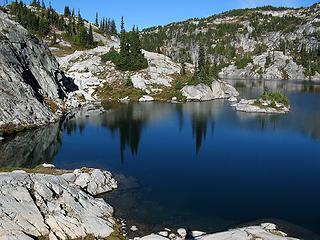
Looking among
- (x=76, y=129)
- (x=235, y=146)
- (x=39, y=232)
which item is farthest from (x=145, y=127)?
(x=39, y=232)

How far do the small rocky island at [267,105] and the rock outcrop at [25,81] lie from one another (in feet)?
189

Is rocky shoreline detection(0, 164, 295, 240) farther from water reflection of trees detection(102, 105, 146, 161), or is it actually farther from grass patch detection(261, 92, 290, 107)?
grass patch detection(261, 92, 290, 107)

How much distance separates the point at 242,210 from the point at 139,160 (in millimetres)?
25355

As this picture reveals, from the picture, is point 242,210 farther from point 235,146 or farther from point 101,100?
point 101,100

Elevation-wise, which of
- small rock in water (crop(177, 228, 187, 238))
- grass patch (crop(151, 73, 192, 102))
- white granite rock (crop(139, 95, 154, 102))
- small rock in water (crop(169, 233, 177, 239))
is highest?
grass patch (crop(151, 73, 192, 102))

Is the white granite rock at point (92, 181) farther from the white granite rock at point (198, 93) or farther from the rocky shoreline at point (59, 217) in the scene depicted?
the white granite rock at point (198, 93)

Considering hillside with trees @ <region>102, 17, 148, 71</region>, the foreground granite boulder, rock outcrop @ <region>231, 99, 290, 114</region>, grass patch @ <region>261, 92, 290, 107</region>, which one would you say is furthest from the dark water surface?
hillside with trees @ <region>102, 17, 148, 71</region>

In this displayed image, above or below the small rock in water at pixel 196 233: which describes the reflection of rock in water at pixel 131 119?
above

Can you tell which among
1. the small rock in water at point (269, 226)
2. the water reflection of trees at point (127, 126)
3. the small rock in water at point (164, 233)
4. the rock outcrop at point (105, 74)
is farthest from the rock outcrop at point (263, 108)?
the small rock in water at point (164, 233)

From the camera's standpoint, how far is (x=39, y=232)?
35312mm

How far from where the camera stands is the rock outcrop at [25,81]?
87.6 m

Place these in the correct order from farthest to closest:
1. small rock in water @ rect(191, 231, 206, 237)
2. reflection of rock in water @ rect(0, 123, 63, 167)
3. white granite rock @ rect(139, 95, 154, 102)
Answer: white granite rock @ rect(139, 95, 154, 102) < reflection of rock in water @ rect(0, 123, 63, 167) < small rock in water @ rect(191, 231, 206, 237)

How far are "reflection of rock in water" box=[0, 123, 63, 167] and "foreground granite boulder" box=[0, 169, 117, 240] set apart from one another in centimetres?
2333

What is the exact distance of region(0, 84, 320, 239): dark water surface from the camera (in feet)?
151
